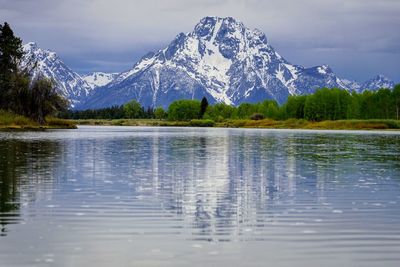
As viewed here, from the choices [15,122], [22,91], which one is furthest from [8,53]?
[15,122]

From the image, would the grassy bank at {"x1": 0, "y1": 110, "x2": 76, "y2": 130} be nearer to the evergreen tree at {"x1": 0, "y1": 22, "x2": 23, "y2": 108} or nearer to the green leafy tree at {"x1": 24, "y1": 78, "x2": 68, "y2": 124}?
the green leafy tree at {"x1": 24, "y1": 78, "x2": 68, "y2": 124}

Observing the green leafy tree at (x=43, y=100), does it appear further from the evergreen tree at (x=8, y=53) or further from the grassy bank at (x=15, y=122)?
the evergreen tree at (x=8, y=53)

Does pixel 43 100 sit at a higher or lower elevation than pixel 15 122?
higher

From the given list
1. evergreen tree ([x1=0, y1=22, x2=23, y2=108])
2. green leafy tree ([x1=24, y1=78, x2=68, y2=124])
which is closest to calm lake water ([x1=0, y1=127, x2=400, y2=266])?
green leafy tree ([x1=24, y1=78, x2=68, y2=124])

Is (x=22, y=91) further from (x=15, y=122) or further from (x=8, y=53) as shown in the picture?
(x=8, y=53)

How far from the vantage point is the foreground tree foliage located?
14662 centimetres

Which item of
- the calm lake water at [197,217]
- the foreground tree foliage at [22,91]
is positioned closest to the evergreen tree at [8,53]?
the foreground tree foliage at [22,91]

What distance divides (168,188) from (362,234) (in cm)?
1434

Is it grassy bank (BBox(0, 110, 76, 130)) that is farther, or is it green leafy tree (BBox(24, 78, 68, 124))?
grassy bank (BBox(0, 110, 76, 130))

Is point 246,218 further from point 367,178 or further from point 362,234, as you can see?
point 367,178

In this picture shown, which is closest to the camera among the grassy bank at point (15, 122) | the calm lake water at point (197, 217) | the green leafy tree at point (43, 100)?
the calm lake water at point (197, 217)

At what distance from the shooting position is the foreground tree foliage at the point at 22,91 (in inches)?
5773

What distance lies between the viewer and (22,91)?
147 metres

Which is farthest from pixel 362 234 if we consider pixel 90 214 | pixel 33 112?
pixel 33 112
